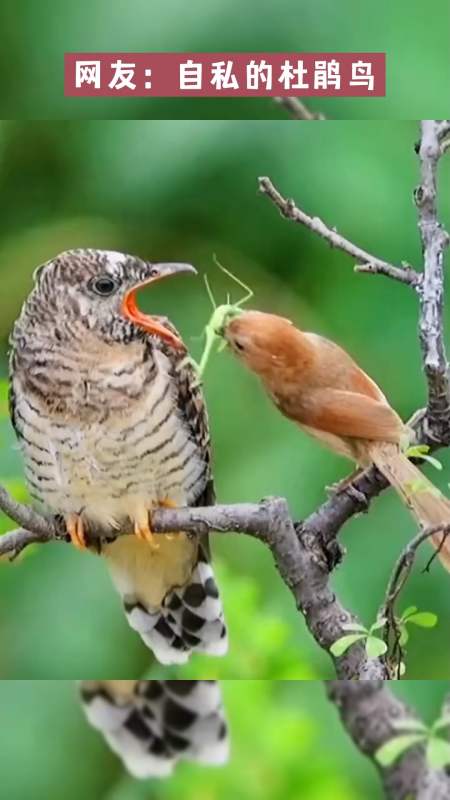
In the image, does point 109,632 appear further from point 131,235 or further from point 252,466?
point 131,235

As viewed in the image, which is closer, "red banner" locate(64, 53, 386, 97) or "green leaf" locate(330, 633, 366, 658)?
"green leaf" locate(330, 633, 366, 658)

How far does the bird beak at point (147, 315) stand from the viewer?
4.94 feet

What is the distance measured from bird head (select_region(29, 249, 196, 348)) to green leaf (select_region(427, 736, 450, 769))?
20.3 inches

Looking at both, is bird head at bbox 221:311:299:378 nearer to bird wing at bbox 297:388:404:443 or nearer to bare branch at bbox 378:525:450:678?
bird wing at bbox 297:388:404:443

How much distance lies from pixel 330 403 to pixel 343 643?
249mm

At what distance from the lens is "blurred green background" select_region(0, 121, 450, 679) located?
1576 mm

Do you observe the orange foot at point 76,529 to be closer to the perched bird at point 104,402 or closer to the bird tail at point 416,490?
the perched bird at point 104,402

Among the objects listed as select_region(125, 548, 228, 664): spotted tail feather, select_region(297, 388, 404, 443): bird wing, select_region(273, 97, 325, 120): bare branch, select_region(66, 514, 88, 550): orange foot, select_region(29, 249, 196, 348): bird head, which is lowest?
select_region(125, 548, 228, 664): spotted tail feather

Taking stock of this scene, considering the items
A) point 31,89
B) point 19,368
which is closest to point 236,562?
point 19,368

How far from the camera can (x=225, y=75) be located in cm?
164

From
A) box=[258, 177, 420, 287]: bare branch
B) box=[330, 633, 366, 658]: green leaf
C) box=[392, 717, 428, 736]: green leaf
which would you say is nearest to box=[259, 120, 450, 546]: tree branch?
box=[258, 177, 420, 287]: bare branch

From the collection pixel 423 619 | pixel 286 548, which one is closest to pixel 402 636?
pixel 423 619

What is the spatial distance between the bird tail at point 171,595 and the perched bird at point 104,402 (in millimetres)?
31

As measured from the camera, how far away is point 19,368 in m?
1.54
